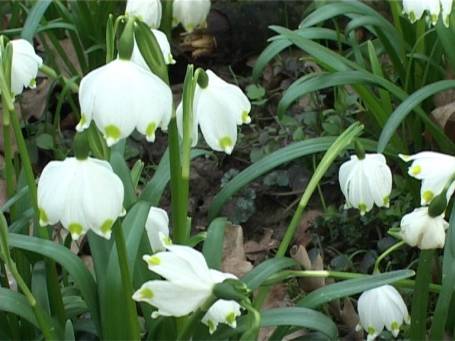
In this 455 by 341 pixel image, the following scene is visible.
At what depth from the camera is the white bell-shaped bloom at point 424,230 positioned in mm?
1846

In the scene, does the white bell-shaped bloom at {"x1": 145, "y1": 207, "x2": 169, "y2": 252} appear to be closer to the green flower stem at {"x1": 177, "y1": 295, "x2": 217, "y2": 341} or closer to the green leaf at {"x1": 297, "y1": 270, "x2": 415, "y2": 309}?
the green flower stem at {"x1": 177, "y1": 295, "x2": 217, "y2": 341}

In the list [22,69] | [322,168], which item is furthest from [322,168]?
[22,69]

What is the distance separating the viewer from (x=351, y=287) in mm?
1973

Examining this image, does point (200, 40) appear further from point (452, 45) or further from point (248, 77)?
point (452, 45)

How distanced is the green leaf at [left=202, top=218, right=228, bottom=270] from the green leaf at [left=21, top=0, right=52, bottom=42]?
116 cm

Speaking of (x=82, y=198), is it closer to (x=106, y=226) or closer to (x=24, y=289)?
(x=106, y=226)

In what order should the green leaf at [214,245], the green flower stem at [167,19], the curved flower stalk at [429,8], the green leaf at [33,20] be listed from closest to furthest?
the green leaf at [214,245] < the curved flower stalk at [429,8] < the green flower stem at [167,19] < the green leaf at [33,20]

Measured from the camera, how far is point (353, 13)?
3.03 metres

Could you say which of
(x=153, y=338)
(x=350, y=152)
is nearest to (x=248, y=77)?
(x=350, y=152)

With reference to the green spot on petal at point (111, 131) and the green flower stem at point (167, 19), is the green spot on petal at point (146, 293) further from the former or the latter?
the green flower stem at point (167, 19)

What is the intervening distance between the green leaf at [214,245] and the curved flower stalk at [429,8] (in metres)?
0.76

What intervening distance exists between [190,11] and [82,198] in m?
1.34

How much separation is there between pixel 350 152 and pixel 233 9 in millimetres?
1049

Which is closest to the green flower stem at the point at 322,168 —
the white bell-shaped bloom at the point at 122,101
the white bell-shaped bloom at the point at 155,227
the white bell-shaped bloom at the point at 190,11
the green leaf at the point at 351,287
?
the green leaf at the point at 351,287
